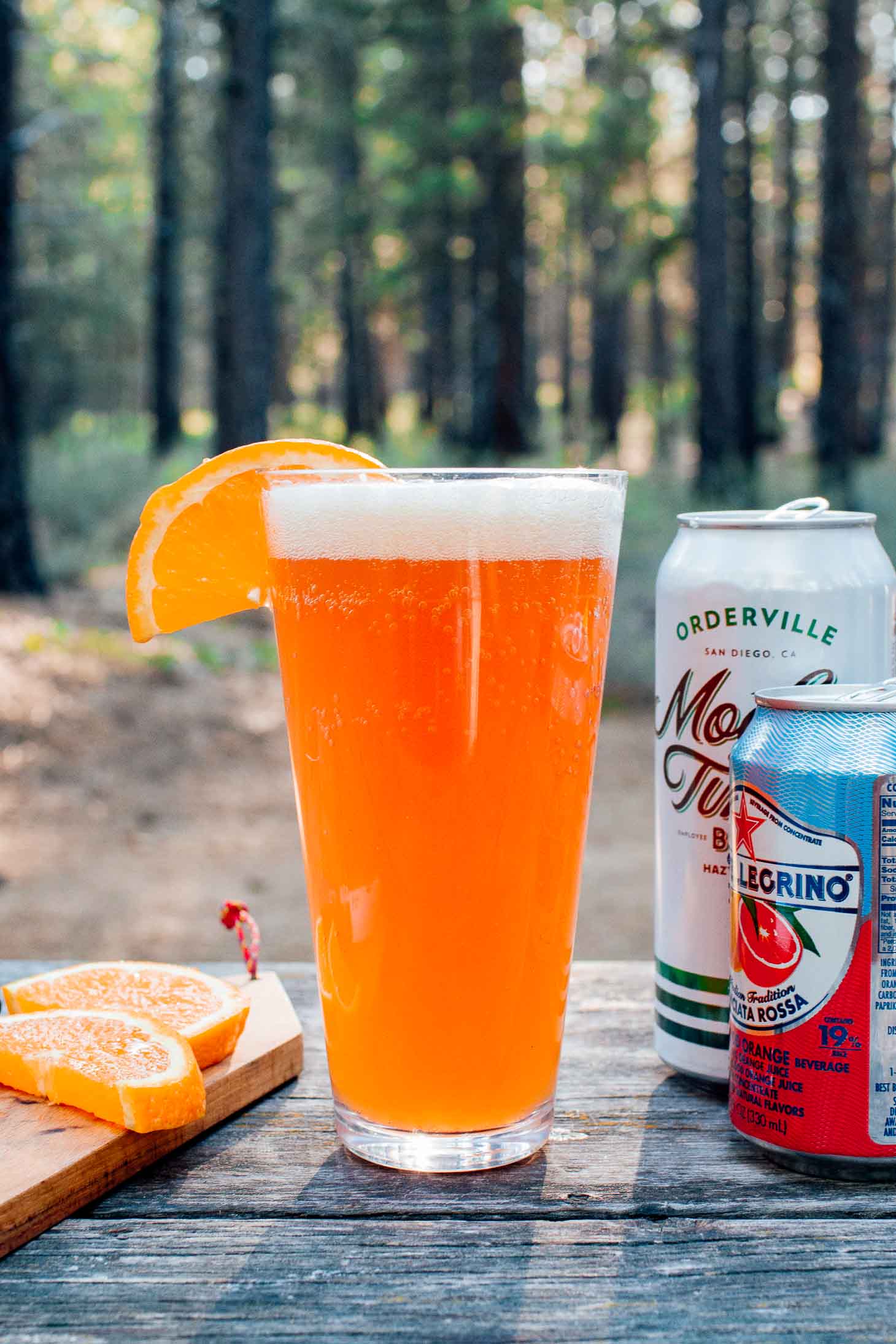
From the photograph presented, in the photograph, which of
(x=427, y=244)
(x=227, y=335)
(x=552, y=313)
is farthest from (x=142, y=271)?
(x=552, y=313)

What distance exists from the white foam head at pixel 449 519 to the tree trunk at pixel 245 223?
31.5 ft

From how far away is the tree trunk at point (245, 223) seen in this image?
10195mm

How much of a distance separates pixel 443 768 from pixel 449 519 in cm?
20

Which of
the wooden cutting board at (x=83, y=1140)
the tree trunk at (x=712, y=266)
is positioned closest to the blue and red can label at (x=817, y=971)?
the wooden cutting board at (x=83, y=1140)

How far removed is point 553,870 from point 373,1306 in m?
0.36

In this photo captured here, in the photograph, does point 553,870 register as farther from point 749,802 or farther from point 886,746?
point 886,746

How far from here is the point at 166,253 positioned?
1908 cm

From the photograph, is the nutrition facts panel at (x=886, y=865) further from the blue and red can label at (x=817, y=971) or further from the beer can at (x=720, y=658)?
the beer can at (x=720, y=658)

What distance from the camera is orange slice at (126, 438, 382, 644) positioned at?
3.87 feet

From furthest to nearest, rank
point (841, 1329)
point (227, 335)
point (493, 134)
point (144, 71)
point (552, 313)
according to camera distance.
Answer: point (552, 313), point (144, 71), point (493, 134), point (227, 335), point (841, 1329)

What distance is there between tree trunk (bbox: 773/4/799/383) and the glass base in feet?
78.2

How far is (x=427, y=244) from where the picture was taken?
20484mm

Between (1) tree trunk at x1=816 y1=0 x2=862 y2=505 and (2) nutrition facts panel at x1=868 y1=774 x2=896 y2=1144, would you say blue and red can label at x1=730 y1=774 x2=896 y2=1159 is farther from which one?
(1) tree trunk at x1=816 y1=0 x2=862 y2=505

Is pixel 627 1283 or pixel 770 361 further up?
pixel 770 361
